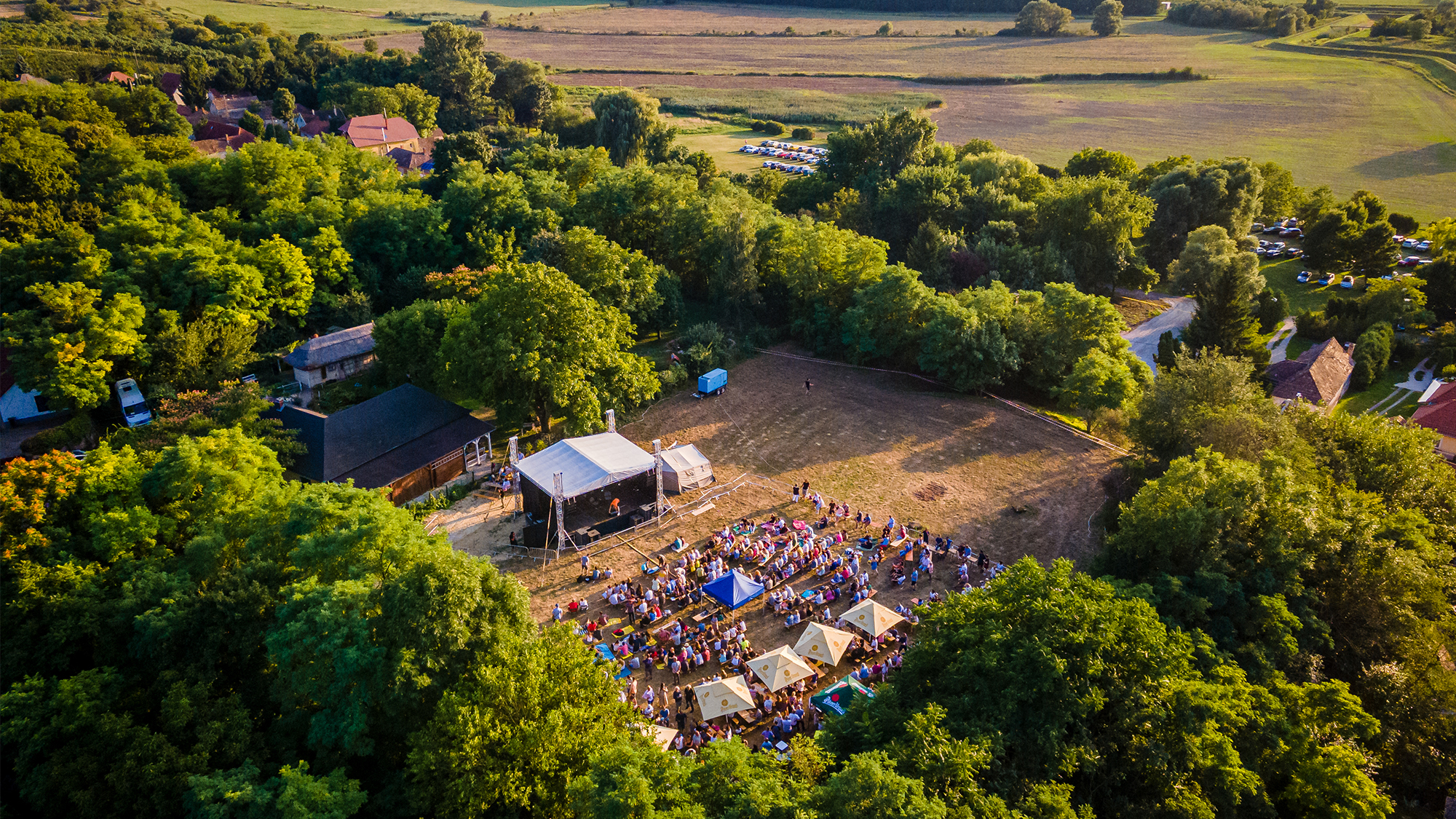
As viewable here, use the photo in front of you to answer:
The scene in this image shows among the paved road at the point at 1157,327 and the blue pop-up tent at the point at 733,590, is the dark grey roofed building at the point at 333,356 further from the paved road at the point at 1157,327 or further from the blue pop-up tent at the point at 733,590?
the paved road at the point at 1157,327

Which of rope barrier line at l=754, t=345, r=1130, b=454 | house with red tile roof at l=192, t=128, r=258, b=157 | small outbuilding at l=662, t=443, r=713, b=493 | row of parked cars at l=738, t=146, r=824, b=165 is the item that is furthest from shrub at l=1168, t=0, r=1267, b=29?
house with red tile roof at l=192, t=128, r=258, b=157

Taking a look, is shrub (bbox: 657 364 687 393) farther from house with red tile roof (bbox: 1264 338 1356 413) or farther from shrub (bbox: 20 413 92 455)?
house with red tile roof (bbox: 1264 338 1356 413)

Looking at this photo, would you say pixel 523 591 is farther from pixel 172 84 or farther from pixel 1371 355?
pixel 172 84

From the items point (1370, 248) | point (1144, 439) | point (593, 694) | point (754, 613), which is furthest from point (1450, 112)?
point (593, 694)

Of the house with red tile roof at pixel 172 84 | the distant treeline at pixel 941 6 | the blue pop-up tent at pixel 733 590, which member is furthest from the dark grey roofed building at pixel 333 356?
the distant treeline at pixel 941 6

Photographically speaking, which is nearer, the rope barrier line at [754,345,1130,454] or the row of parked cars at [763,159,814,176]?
the rope barrier line at [754,345,1130,454]

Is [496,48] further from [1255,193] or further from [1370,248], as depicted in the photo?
[1370,248]
